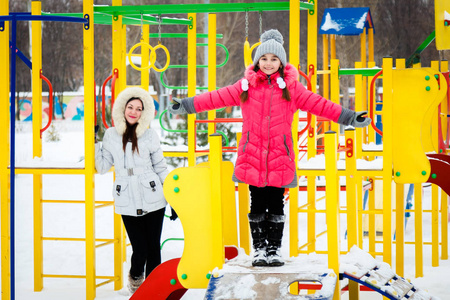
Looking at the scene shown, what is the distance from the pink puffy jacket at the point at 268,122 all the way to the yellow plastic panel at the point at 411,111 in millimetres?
1495

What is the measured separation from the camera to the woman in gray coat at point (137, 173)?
4.81 meters

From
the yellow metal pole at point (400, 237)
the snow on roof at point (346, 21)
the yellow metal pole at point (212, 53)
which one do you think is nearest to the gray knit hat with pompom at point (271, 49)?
the yellow metal pole at point (400, 237)

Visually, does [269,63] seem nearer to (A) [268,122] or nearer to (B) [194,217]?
(A) [268,122]

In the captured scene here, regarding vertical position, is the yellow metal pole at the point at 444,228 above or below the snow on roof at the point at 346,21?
below

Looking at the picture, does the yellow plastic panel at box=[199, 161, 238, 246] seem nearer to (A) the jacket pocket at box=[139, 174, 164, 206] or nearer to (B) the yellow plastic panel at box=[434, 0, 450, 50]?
(A) the jacket pocket at box=[139, 174, 164, 206]

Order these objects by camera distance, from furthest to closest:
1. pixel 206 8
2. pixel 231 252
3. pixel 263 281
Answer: pixel 206 8
pixel 231 252
pixel 263 281

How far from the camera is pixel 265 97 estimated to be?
395 centimetres

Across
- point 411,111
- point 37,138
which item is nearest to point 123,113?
point 37,138

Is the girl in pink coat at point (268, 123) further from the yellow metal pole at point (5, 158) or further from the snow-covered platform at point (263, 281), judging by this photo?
the yellow metal pole at point (5, 158)

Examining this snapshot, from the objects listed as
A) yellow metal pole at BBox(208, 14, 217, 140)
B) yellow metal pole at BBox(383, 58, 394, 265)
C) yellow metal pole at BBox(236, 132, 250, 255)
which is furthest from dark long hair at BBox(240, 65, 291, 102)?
yellow metal pole at BBox(208, 14, 217, 140)

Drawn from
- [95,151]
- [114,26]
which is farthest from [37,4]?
[95,151]

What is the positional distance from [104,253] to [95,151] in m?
2.74

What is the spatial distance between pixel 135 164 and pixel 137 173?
0.07m

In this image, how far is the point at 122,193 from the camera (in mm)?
4832
